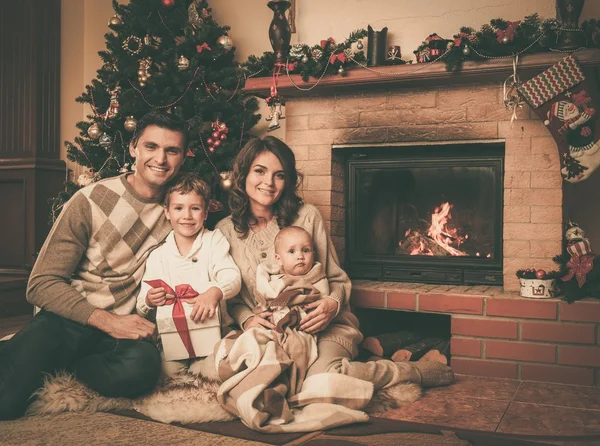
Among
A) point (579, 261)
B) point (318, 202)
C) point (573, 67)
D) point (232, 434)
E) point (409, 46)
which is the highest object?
point (409, 46)

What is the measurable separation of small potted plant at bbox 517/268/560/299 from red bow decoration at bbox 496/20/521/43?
104 cm

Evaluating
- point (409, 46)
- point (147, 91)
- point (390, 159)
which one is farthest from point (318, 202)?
point (147, 91)

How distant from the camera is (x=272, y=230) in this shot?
275cm

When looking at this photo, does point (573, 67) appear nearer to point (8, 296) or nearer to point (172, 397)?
point (172, 397)

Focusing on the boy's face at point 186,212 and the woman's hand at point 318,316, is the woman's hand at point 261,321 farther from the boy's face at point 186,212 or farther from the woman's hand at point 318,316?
the boy's face at point 186,212

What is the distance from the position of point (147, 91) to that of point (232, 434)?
2.25m

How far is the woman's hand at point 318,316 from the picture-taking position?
Answer: 2.43m

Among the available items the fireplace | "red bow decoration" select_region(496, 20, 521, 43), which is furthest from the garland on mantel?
the fireplace

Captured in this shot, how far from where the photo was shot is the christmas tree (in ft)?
11.8

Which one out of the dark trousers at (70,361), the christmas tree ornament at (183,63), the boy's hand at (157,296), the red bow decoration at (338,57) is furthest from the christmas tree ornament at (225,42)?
the dark trousers at (70,361)

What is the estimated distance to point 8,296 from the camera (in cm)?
426

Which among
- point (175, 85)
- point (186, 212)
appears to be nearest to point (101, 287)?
point (186, 212)

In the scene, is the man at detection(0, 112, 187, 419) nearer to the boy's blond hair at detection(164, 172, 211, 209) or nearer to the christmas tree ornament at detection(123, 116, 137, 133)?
the boy's blond hair at detection(164, 172, 211, 209)

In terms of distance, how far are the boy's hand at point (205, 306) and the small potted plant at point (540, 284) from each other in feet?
4.60
